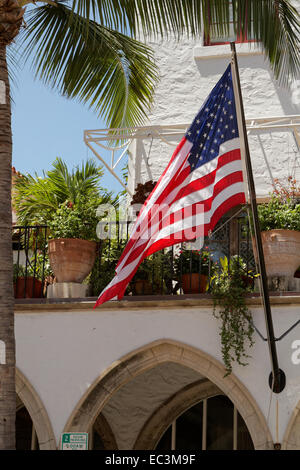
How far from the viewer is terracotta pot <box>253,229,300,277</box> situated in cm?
1077

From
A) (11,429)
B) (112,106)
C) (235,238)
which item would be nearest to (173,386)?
(235,238)

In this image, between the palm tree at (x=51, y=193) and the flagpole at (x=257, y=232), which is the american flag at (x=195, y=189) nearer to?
the flagpole at (x=257, y=232)

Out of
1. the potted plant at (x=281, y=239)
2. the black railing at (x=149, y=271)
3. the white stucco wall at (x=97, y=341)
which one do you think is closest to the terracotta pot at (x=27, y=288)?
the black railing at (x=149, y=271)

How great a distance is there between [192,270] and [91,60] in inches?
125

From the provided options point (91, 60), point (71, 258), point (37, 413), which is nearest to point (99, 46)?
point (91, 60)

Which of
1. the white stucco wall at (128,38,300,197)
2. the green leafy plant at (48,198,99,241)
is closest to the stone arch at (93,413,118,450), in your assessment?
the green leafy plant at (48,198,99,241)

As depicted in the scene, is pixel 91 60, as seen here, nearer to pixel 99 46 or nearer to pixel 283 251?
pixel 99 46

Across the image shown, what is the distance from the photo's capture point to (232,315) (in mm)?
10523

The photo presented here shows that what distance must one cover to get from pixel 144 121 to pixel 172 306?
15.5ft

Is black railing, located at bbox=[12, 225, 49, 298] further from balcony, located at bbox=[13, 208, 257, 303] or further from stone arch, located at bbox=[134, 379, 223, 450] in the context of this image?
stone arch, located at bbox=[134, 379, 223, 450]

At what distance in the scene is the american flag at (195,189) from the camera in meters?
9.20

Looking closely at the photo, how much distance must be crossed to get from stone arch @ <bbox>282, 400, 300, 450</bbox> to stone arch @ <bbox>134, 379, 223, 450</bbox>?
324cm

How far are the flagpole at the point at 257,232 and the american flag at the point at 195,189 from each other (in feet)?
0.31

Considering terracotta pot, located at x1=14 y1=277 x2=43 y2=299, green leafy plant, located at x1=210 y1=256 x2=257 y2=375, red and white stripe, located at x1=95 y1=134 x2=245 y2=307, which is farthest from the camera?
terracotta pot, located at x1=14 y1=277 x2=43 y2=299
